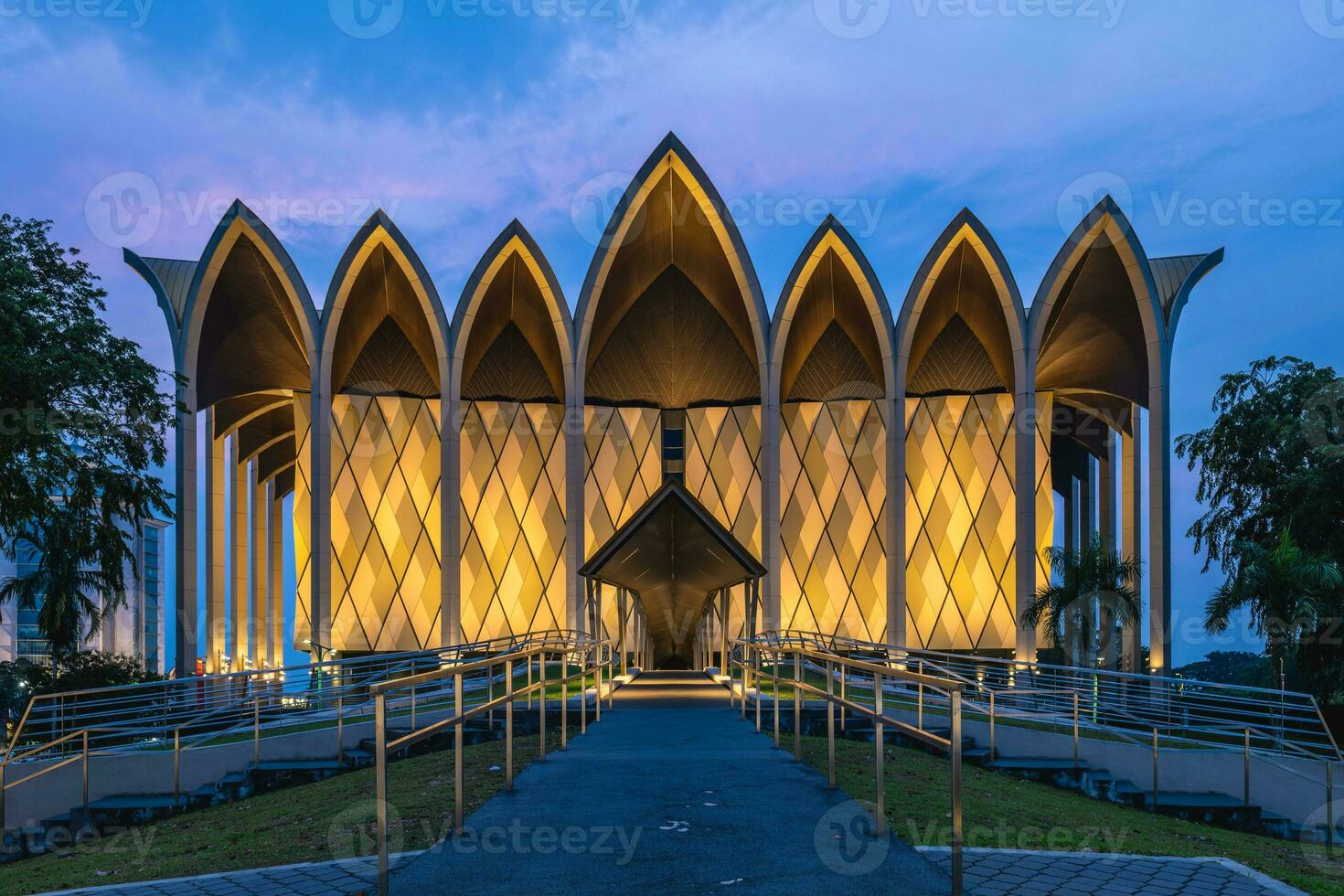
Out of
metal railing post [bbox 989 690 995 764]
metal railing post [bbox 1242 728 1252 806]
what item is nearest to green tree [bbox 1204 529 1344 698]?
metal railing post [bbox 1242 728 1252 806]

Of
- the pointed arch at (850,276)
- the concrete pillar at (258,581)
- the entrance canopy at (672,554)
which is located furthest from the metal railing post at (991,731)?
the concrete pillar at (258,581)

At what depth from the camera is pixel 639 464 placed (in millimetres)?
37844

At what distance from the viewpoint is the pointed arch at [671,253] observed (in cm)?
3209

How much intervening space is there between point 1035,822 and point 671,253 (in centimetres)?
2921

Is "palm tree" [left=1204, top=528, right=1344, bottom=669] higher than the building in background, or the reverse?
"palm tree" [left=1204, top=528, right=1344, bottom=669]

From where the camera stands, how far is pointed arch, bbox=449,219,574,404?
32.0m

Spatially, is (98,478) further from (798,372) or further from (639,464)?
(798,372)

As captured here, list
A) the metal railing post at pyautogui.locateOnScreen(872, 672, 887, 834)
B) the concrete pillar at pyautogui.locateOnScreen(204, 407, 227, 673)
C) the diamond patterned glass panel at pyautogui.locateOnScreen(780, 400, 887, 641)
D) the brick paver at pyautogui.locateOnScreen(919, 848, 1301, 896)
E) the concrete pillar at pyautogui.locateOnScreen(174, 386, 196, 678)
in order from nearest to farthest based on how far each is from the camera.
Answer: the brick paver at pyautogui.locateOnScreen(919, 848, 1301, 896) < the metal railing post at pyautogui.locateOnScreen(872, 672, 887, 834) < the concrete pillar at pyautogui.locateOnScreen(174, 386, 196, 678) < the concrete pillar at pyautogui.locateOnScreen(204, 407, 227, 673) < the diamond patterned glass panel at pyautogui.locateOnScreen(780, 400, 887, 641)

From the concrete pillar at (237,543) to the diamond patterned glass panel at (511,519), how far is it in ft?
36.7

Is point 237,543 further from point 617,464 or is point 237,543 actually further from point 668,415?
point 668,415

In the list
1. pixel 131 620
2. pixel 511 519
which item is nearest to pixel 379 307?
pixel 511 519

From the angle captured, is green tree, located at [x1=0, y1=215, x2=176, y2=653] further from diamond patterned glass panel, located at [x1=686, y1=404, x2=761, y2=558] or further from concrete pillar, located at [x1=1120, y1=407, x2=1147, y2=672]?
concrete pillar, located at [x1=1120, y1=407, x2=1147, y2=672]

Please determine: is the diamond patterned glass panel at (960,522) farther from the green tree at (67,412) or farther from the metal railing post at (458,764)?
the metal railing post at (458,764)

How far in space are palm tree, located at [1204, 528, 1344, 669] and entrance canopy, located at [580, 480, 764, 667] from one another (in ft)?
32.0
